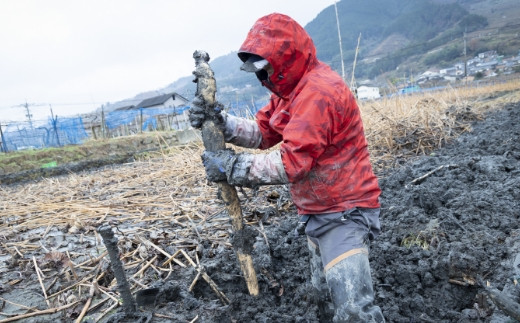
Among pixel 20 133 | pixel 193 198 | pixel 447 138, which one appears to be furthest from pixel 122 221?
pixel 20 133

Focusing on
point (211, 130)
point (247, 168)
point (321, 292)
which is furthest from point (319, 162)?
point (321, 292)

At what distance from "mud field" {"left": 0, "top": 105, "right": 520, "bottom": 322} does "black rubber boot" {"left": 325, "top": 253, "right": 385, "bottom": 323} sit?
46 cm

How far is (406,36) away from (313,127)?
119 metres

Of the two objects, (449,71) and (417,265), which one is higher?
(449,71)

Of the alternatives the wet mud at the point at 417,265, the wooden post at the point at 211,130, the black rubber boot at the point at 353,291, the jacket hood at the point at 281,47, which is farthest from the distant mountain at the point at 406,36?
the black rubber boot at the point at 353,291

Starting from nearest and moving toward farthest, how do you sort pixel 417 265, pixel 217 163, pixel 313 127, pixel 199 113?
pixel 313 127, pixel 217 163, pixel 199 113, pixel 417 265

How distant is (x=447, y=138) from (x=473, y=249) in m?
4.92

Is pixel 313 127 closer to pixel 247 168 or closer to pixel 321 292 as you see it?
pixel 247 168

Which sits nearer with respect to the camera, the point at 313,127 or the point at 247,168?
the point at 313,127

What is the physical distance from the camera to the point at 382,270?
2656 mm

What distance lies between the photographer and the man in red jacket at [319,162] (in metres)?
1.80

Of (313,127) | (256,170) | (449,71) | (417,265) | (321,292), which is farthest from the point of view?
(449,71)

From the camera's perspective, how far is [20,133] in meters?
21.8

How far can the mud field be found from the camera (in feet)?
7.52
